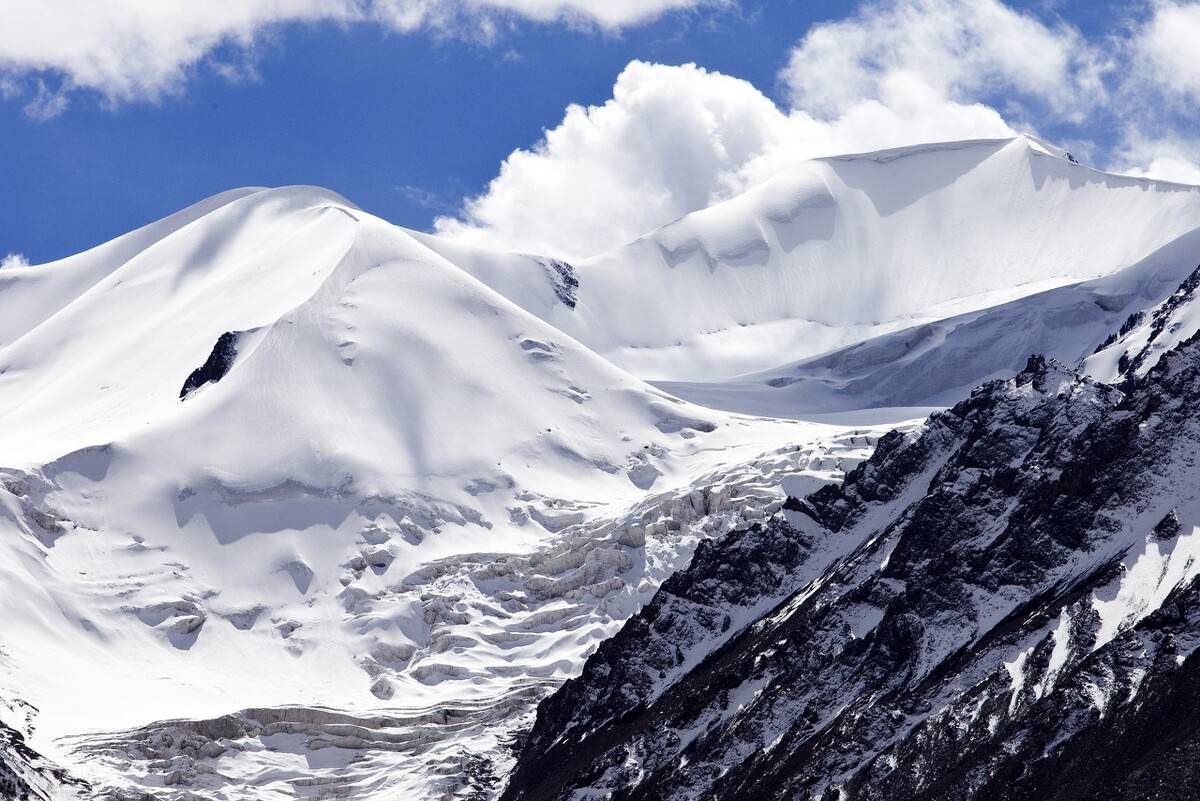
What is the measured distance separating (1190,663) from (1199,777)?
18.0 m

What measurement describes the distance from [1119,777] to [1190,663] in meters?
13.0

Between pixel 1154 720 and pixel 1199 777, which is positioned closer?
pixel 1199 777

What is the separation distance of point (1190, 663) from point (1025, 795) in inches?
622

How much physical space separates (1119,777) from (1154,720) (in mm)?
6859

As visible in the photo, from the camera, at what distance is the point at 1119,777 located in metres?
190

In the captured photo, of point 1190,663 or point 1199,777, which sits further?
point 1190,663

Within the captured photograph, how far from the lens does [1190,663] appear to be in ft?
651

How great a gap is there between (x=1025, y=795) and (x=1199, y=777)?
18.8m

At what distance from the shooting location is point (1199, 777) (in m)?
182

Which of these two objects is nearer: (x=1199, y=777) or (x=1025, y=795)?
(x=1199, y=777)

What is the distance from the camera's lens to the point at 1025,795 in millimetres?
197625

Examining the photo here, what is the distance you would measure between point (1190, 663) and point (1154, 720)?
6213 mm
